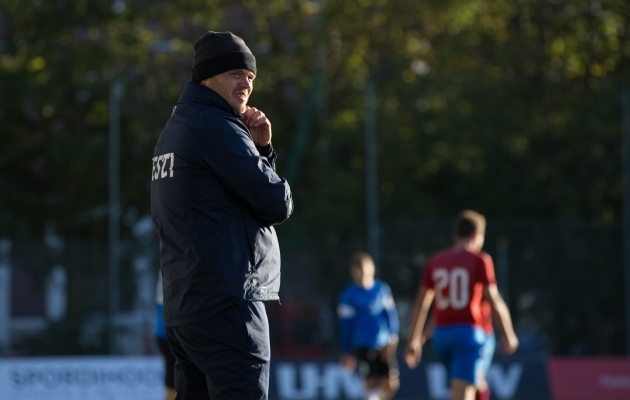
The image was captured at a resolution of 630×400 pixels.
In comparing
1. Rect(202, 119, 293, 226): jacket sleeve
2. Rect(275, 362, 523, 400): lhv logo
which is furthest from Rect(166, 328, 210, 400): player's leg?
Rect(275, 362, 523, 400): lhv logo

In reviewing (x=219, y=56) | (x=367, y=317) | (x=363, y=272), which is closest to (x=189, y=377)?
(x=219, y=56)

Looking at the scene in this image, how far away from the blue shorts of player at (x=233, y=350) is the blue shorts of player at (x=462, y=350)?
434 cm

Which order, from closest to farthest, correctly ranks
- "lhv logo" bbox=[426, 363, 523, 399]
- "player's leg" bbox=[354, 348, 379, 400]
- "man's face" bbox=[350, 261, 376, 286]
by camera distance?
1. "man's face" bbox=[350, 261, 376, 286]
2. "player's leg" bbox=[354, 348, 379, 400]
3. "lhv logo" bbox=[426, 363, 523, 399]

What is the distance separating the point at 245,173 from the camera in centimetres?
398

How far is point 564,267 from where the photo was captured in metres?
17.0

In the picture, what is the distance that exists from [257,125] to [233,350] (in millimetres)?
926

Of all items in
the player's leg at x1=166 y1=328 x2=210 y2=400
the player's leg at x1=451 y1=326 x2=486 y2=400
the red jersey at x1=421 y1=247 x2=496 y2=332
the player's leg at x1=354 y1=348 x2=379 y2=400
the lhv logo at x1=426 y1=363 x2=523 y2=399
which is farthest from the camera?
the lhv logo at x1=426 y1=363 x2=523 y2=399

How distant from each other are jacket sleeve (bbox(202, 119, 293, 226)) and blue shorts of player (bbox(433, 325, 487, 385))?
4492 millimetres

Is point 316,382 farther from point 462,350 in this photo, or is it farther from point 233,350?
point 233,350

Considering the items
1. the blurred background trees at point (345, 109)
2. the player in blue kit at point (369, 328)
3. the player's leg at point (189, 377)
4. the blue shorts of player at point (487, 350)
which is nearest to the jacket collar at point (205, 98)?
the player's leg at point (189, 377)

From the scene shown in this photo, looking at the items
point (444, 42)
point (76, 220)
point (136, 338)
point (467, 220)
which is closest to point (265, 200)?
point (467, 220)

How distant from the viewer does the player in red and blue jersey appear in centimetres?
824

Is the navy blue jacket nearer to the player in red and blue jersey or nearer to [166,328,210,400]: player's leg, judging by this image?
[166,328,210,400]: player's leg

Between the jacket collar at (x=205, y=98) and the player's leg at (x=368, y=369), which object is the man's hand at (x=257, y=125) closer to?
the jacket collar at (x=205, y=98)
